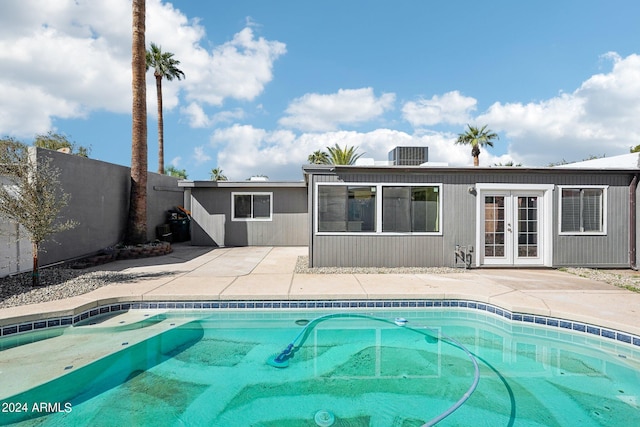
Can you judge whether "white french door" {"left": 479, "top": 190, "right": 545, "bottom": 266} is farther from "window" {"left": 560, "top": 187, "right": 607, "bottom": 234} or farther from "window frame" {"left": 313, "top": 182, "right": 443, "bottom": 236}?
"window frame" {"left": 313, "top": 182, "right": 443, "bottom": 236}

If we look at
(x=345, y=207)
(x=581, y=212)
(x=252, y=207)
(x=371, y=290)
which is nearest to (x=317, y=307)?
(x=371, y=290)

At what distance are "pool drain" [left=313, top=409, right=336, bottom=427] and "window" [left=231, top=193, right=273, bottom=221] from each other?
9.25m

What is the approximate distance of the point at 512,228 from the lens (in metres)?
7.28

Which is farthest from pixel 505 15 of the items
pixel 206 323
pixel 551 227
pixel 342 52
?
pixel 206 323

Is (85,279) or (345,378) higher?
(85,279)

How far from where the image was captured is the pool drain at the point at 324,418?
2.54 m

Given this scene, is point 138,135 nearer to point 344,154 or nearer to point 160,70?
point 160,70

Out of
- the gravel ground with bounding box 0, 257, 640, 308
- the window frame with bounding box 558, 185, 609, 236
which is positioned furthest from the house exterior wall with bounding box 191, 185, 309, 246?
the window frame with bounding box 558, 185, 609, 236

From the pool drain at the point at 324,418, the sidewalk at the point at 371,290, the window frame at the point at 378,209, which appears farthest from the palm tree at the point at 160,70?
the pool drain at the point at 324,418

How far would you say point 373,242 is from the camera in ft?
23.4

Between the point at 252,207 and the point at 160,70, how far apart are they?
1307cm

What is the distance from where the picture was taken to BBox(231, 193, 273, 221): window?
1145 centimetres

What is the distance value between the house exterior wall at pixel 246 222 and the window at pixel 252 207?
0.54 ft

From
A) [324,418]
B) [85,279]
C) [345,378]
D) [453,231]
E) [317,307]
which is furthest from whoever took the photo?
[453,231]
